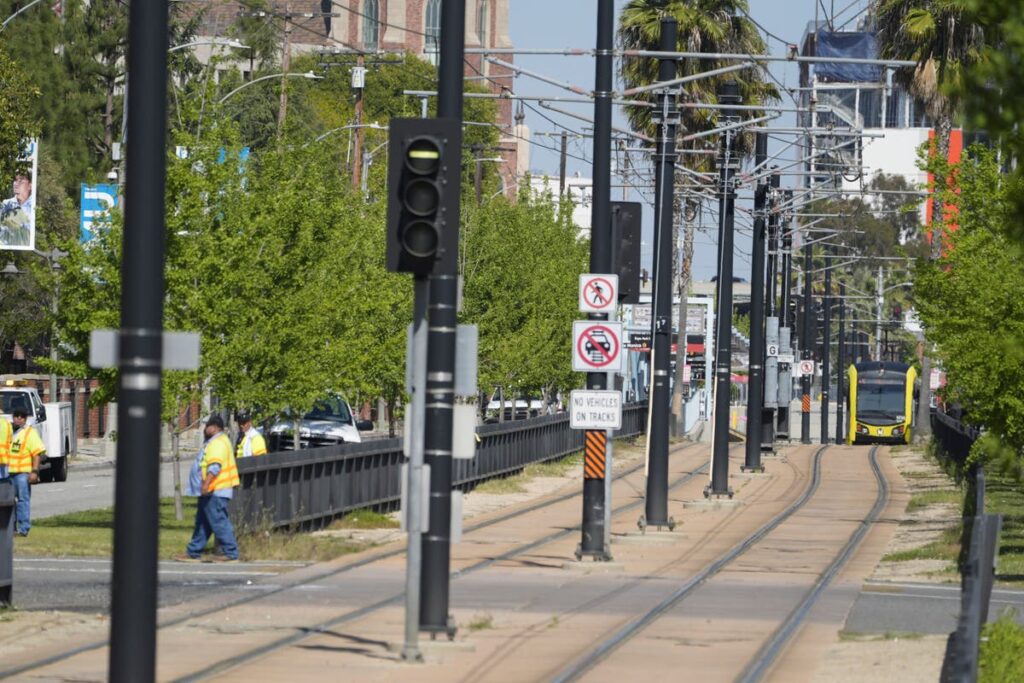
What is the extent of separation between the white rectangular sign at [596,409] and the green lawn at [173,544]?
3.38 meters

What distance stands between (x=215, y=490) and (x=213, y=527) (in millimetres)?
489

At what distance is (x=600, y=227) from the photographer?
2317cm

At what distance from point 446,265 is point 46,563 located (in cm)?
893

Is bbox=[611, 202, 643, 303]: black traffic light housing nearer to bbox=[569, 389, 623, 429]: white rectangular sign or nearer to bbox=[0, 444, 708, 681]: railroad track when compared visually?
bbox=[569, 389, 623, 429]: white rectangular sign

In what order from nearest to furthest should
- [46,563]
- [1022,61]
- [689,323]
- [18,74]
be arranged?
[1022,61], [46,563], [18,74], [689,323]

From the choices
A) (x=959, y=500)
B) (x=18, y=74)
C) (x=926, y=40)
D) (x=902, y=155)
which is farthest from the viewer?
(x=902, y=155)

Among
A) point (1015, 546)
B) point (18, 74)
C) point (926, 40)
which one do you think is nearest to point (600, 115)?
point (1015, 546)

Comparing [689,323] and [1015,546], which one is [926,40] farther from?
[689,323]

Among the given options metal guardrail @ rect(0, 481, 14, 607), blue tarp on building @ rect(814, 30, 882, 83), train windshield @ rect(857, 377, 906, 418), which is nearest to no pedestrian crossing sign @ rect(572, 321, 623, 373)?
metal guardrail @ rect(0, 481, 14, 607)

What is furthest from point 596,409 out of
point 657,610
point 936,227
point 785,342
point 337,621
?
point 785,342

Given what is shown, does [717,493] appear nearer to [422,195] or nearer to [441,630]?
[441,630]

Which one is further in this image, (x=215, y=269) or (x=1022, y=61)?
(x=215, y=269)

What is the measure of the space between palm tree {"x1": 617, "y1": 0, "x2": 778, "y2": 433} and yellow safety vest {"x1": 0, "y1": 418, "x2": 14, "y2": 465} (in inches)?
1134

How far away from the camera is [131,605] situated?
8273mm
